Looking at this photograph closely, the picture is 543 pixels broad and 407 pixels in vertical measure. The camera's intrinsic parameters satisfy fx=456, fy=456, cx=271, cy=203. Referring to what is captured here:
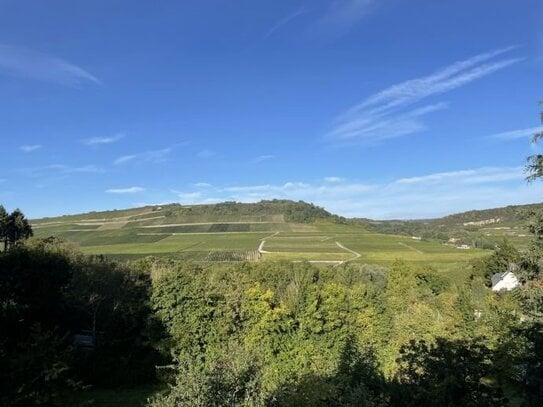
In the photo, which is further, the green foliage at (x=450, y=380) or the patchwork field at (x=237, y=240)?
the patchwork field at (x=237, y=240)

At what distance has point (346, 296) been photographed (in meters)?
34.0

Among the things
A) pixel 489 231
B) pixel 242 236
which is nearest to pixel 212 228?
pixel 242 236

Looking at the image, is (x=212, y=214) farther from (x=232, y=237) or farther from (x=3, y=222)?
(x=3, y=222)

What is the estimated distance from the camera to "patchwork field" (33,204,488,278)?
91.0m

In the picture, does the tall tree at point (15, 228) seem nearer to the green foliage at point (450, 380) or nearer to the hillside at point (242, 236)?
the hillside at point (242, 236)

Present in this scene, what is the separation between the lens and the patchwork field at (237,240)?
91.0 m

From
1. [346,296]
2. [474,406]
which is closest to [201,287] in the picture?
[346,296]

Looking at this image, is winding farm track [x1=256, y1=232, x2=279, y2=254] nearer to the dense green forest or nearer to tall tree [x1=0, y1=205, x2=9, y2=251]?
tall tree [x1=0, y1=205, x2=9, y2=251]

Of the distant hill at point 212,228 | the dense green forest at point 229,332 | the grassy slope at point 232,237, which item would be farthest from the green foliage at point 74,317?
the distant hill at point 212,228

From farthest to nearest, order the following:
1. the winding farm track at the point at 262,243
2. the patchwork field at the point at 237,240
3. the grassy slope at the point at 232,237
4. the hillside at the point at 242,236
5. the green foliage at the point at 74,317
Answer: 1. the winding farm track at the point at 262,243
2. the grassy slope at the point at 232,237
3. the hillside at the point at 242,236
4. the patchwork field at the point at 237,240
5. the green foliage at the point at 74,317

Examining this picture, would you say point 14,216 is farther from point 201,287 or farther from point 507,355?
point 507,355

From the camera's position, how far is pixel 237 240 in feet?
361

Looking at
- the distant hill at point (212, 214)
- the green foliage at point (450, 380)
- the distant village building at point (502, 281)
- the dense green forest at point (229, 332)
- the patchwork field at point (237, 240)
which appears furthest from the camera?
the distant hill at point (212, 214)

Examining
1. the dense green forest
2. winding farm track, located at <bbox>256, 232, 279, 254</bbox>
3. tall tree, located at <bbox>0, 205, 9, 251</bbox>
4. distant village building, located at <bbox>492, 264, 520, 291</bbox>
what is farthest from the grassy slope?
the dense green forest
